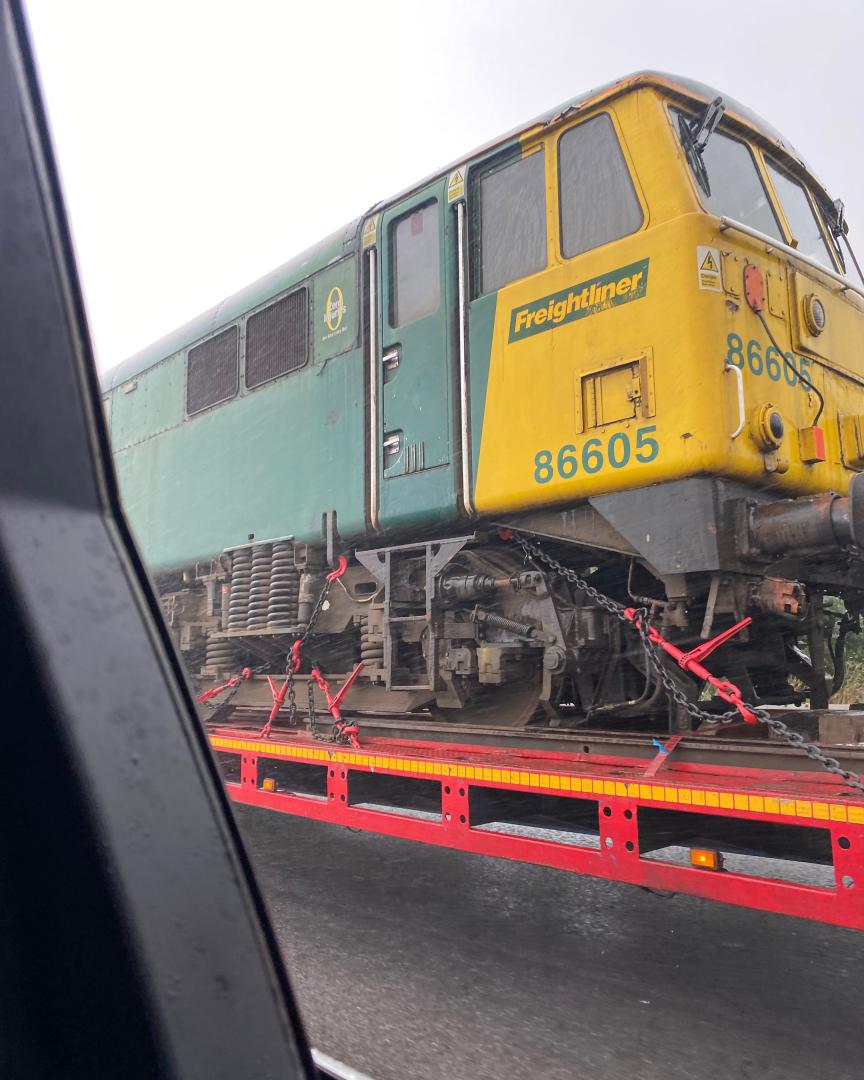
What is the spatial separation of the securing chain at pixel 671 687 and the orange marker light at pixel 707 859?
0.48 m

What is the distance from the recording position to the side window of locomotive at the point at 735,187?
426 centimetres

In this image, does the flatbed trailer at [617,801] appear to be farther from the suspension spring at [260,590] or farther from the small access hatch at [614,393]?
the small access hatch at [614,393]

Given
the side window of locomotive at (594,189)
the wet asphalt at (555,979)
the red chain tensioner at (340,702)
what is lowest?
the wet asphalt at (555,979)

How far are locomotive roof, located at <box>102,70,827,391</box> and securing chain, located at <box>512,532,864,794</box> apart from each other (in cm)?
212

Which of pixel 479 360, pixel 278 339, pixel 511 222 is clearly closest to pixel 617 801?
pixel 479 360

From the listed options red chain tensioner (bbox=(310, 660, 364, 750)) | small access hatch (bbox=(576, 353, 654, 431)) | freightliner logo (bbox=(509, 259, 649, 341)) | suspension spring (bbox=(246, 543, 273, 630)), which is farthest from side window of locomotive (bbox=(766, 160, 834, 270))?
suspension spring (bbox=(246, 543, 273, 630))

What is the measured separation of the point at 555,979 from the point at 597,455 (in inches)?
86.8

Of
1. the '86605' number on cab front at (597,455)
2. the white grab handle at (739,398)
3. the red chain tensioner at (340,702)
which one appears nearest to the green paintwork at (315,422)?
the '86605' number on cab front at (597,455)

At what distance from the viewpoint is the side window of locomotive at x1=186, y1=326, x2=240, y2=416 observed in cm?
660

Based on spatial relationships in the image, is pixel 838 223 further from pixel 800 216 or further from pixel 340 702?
pixel 340 702

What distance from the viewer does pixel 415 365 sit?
5.04m

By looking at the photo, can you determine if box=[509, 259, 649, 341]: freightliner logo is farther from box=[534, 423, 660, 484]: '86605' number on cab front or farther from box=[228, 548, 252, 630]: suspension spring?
box=[228, 548, 252, 630]: suspension spring

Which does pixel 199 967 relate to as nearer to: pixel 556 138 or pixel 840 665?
pixel 556 138

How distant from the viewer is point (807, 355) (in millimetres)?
4371
